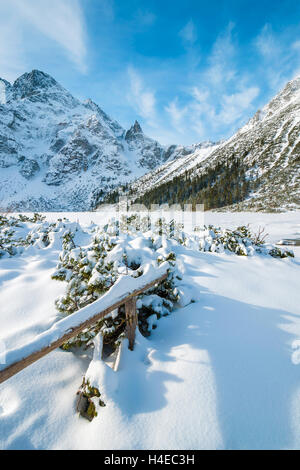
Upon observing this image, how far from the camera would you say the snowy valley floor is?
5.10 feet

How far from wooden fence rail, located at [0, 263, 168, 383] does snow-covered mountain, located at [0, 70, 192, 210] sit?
105 meters

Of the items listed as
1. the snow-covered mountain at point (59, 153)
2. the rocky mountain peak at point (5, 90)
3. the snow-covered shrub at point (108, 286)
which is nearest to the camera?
the snow-covered shrub at point (108, 286)

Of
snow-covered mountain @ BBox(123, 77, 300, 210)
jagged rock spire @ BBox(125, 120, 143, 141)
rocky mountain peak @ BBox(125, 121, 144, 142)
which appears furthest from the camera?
jagged rock spire @ BBox(125, 120, 143, 141)

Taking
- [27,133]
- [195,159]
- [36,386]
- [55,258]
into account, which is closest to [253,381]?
[36,386]

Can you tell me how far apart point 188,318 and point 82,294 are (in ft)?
5.68

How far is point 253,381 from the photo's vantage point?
1907mm

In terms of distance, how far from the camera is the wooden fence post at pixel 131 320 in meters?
2.44

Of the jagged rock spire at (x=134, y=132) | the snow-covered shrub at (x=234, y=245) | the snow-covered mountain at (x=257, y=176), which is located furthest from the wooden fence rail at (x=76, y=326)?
the jagged rock spire at (x=134, y=132)

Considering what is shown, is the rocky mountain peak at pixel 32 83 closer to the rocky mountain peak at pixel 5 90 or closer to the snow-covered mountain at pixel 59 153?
the snow-covered mountain at pixel 59 153

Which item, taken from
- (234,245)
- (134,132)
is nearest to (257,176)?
(234,245)

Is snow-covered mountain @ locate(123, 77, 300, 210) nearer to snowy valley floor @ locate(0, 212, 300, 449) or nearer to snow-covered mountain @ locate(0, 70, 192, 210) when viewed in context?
snowy valley floor @ locate(0, 212, 300, 449)

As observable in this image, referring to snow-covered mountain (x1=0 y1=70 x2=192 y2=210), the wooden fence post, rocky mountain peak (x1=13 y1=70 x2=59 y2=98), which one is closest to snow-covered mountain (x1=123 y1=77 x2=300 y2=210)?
the wooden fence post

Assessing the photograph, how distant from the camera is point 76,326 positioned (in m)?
1.78

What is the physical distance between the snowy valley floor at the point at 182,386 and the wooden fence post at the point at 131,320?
0.13 meters
